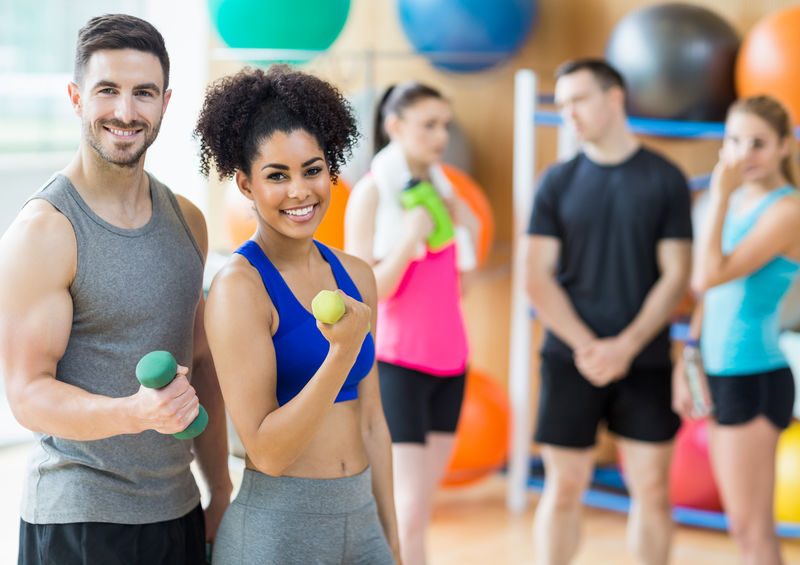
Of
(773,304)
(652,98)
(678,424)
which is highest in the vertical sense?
(652,98)

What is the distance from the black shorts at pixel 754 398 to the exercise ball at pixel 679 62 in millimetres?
1046

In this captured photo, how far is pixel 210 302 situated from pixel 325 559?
430 mm

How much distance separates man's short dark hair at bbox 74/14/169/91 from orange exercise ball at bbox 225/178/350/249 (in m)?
1.66

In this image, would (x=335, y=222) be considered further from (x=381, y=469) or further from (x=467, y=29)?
(x=381, y=469)

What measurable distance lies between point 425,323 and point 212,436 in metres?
1.15

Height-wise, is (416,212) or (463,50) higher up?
(463,50)

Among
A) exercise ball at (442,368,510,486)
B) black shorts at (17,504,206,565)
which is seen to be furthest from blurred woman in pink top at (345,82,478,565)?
black shorts at (17,504,206,565)

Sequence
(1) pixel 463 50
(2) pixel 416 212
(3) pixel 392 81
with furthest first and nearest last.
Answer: (3) pixel 392 81, (1) pixel 463 50, (2) pixel 416 212

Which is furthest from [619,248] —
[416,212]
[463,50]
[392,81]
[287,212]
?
[392,81]

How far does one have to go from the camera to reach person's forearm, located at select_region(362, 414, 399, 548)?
1811 millimetres

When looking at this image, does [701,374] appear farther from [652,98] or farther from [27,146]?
[27,146]

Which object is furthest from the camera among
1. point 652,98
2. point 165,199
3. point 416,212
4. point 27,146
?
point 27,146

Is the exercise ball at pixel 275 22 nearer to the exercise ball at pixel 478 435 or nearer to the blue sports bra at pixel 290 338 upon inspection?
the exercise ball at pixel 478 435

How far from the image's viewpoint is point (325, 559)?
164 centimetres
